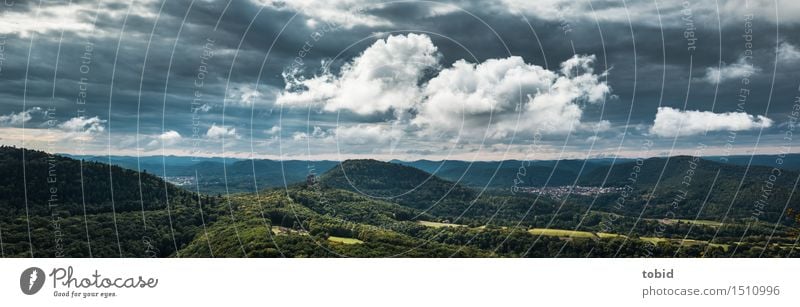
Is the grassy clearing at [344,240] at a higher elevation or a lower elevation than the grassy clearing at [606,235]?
higher

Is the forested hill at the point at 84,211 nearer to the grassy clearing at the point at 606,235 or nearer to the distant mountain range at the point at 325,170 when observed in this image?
the distant mountain range at the point at 325,170

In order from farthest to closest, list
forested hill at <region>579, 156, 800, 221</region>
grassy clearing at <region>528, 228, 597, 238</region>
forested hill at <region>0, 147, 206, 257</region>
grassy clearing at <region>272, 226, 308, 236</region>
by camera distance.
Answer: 1. forested hill at <region>579, 156, 800, 221</region>
2. grassy clearing at <region>528, 228, 597, 238</region>
3. forested hill at <region>0, 147, 206, 257</region>
4. grassy clearing at <region>272, 226, 308, 236</region>

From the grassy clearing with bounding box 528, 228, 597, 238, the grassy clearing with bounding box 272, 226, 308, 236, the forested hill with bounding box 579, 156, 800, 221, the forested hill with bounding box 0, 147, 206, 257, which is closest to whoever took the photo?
the grassy clearing with bounding box 272, 226, 308, 236

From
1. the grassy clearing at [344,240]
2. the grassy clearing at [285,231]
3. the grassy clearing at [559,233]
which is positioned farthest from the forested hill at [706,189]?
the grassy clearing at [285,231]

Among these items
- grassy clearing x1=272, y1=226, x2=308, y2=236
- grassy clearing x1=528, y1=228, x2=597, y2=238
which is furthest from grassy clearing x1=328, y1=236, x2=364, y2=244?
grassy clearing x1=528, y1=228, x2=597, y2=238

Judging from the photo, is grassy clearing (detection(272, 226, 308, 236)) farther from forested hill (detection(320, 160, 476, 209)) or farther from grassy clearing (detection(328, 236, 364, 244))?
forested hill (detection(320, 160, 476, 209))

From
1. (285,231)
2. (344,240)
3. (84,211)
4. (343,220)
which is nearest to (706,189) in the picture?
(343,220)

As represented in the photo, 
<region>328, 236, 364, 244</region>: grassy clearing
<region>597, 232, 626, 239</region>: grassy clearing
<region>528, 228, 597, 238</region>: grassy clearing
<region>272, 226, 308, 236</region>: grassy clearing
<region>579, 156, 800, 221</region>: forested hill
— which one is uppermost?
<region>579, 156, 800, 221</region>: forested hill
